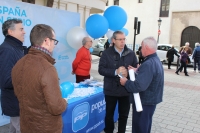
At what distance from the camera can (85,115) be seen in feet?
10.2

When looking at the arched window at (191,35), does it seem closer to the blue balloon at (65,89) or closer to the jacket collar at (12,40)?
the blue balloon at (65,89)

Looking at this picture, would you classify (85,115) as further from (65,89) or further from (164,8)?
(164,8)

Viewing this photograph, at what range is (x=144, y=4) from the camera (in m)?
25.9

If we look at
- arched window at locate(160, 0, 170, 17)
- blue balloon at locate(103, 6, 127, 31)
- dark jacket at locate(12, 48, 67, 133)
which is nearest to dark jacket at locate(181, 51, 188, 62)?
blue balloon at locate(103, 6, 127, 31)

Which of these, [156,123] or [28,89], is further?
[156,123]

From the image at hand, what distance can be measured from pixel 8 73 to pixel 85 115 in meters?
1.43

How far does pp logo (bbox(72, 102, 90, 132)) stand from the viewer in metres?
2.88

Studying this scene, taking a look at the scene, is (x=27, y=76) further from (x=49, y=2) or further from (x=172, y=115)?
(x=49, y=2)

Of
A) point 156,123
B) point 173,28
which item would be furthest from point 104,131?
point 173,28

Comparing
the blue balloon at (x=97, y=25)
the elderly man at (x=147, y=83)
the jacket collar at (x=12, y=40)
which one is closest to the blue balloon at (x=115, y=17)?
the blue balloon at (x=97, y=25)

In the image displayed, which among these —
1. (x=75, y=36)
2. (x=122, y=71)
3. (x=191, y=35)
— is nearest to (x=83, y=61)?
(x=75, y=36)

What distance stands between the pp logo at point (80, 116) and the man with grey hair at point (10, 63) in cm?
84

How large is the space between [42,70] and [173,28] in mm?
24683

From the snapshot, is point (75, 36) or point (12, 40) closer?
point (12, 40)
